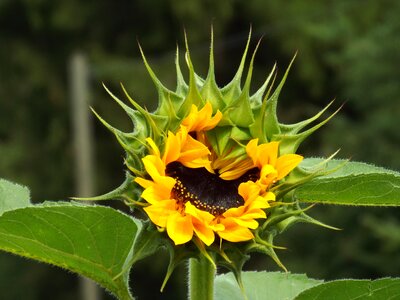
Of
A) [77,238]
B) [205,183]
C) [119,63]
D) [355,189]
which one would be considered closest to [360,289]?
[355,189]

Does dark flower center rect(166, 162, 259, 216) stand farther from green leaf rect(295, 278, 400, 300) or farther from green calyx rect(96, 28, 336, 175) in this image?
green leaf rect(295, 278, 400, 300)

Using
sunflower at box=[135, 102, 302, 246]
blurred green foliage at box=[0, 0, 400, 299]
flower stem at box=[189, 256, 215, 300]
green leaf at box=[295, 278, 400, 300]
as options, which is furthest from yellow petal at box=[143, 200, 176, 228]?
blurred green foliage at box=[0, 0, 400, 299]

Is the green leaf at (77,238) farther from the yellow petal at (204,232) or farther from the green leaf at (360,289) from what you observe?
the green leaf at (360,289)

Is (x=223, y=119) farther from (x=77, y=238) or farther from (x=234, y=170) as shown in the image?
(x=77, y=238)

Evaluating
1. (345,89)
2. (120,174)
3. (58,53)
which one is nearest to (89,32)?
(58,53)

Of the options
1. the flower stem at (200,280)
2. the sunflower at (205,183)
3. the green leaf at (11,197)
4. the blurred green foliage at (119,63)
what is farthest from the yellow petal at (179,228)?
the blurred green foliage at (119,63)

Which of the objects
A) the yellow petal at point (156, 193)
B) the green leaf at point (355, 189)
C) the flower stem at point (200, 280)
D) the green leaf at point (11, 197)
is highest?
the green leaf at point (11, 197)

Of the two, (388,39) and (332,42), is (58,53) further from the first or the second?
(388,39)
